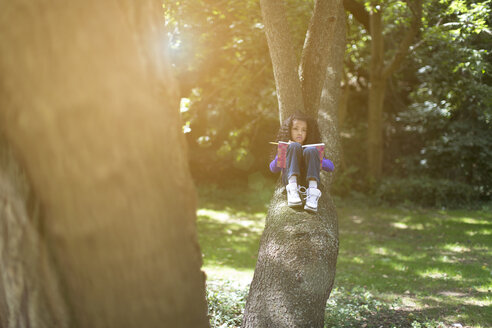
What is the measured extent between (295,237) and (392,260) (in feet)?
16.5

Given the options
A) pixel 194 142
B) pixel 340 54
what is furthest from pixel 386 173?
pixel 340 54

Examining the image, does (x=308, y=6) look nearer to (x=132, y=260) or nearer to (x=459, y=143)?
(x=459, y=143)

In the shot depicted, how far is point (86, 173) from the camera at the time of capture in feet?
5.19

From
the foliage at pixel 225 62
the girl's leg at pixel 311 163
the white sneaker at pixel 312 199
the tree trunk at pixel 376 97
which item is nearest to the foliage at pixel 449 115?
the tree trunk at pixel 376 97

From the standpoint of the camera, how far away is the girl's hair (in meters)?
4.26

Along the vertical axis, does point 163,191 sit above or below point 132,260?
above

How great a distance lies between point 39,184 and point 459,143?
13.1 metres

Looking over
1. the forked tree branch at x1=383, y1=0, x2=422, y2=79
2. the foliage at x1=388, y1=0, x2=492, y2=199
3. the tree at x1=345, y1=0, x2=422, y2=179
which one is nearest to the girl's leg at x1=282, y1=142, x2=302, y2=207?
the forked tree branch at x1=383, y1=0, x2=422, y2=79

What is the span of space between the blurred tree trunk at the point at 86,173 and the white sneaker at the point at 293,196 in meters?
2.31

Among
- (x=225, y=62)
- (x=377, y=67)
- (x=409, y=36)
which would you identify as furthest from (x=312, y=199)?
(x=377, y=67)

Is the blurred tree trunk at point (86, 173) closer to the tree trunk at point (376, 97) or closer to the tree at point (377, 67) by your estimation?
the tree at point (377, 67)

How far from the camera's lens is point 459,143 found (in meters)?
12.9

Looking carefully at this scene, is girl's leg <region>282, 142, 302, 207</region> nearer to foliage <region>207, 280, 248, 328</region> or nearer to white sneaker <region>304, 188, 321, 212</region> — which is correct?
white sneaker <region>304, 188, 321, 212</region>

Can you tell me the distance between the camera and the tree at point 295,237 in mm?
3740
